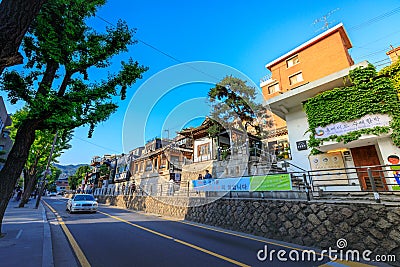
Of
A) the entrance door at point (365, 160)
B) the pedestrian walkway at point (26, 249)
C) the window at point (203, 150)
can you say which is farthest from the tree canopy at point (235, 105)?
the pedestrian walkway at point (26, 249)

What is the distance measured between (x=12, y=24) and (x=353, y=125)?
1190 cm

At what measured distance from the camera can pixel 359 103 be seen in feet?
28.6

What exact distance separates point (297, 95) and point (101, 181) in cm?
5019

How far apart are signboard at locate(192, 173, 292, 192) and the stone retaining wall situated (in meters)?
0.54

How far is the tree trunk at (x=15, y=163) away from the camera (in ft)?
17.3

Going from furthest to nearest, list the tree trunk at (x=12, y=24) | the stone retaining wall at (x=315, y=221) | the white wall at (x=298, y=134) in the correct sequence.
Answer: the white wall at (x=298, y=134)
the stone retaining wall at (x=315, y=221)
the tree trunk at (x=12, y=24)

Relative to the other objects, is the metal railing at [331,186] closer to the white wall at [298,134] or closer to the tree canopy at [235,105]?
the white wall at [298,134]

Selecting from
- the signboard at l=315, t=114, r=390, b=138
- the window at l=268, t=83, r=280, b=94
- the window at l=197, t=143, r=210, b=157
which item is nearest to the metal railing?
the signboard at l=315, t=114, r=390, b=138

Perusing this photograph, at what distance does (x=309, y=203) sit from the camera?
628 cm

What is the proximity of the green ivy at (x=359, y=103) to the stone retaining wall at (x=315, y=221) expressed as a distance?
4715 mm

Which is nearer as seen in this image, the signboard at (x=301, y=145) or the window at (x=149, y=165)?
the signboard at (x=301, y=145)

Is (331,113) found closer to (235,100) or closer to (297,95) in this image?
(297,95)

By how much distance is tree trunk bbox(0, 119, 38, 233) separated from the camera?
17.3 feet

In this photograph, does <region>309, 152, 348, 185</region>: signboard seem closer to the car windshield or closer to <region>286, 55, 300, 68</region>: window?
<region>286, 55, 300, 68</region>: window
